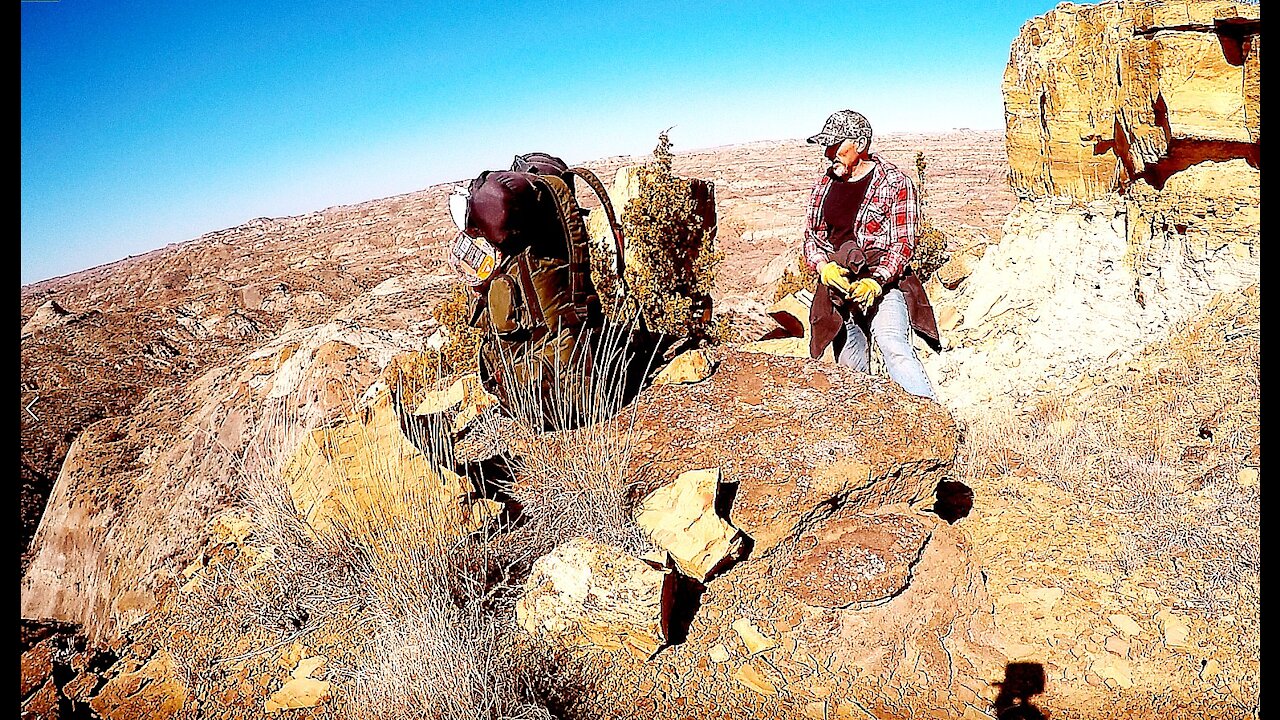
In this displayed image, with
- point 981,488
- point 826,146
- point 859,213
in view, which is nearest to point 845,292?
point 859,213

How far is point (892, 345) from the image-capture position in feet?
12.1

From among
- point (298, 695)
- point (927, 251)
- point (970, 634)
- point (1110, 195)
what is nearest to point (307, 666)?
point (298, 695)

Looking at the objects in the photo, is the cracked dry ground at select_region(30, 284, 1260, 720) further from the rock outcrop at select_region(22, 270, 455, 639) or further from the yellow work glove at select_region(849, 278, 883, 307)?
the yellow work glove at select_region(849, 278, 883, 307)

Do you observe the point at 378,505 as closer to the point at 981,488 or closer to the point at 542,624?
the point at 542,624

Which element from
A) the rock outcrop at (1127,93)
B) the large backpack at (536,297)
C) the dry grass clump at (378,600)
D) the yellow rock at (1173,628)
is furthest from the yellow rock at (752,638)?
the rock outcrop at (1127,93)

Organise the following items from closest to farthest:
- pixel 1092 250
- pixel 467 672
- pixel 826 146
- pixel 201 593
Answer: pixel 467 672
pixel 201 593
pixel 826 146
pixel 1092 250

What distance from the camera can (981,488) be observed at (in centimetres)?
363

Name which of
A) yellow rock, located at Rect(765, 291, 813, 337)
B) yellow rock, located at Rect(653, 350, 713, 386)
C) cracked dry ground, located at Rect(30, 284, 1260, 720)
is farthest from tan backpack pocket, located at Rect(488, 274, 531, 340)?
yellow rock, located at Rect(765, 291, 813, 337)

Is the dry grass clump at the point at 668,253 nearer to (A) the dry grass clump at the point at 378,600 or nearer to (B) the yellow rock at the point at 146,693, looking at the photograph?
(A) the dry grass clump at the point at 378,600

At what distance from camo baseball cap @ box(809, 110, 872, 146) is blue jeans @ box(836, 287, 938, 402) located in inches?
34.9

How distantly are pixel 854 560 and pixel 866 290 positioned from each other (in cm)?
156

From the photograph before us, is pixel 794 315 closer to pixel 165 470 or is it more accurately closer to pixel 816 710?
pixel 816 710

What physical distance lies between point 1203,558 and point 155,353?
1009cm

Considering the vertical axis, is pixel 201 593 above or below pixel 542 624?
above
